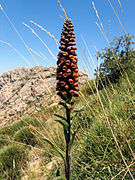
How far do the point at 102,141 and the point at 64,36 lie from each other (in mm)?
1613

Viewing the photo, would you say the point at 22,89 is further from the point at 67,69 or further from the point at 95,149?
the point at 67,69

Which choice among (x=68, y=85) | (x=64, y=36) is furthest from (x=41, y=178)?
(x=64, y=36)

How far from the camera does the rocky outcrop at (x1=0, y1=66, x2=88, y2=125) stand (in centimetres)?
1019

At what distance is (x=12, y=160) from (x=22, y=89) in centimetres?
1041

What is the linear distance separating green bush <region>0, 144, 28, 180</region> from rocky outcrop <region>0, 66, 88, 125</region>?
4954 millimetres

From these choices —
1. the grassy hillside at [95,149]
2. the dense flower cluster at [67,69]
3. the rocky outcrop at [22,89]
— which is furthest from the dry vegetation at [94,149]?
the rocky outcrop at [22,89]

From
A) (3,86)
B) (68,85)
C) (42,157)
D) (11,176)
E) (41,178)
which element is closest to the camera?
(68,85)

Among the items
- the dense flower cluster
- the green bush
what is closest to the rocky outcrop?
the green bush

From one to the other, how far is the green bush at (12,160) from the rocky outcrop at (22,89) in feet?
16.3

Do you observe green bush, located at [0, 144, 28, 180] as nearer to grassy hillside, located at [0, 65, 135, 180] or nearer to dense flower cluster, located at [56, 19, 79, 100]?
grassy hillside, located at [0, 65, 135, 180]

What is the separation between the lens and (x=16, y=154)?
10.9ft

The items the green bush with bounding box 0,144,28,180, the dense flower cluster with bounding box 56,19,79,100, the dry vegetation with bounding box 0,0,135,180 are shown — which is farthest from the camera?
the green bush with bounding box 0,144,28,180

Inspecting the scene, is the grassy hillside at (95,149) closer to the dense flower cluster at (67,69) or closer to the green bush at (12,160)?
the green bush at (12,160)

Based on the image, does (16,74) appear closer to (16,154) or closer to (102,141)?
(16,154)
